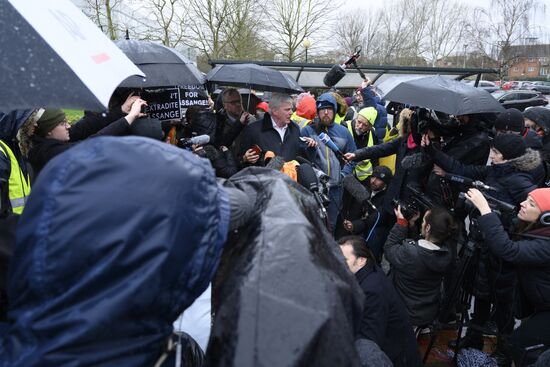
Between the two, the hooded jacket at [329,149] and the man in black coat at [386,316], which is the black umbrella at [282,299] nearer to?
the man in black coat at [386,316]

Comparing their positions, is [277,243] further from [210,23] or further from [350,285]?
[210,23]

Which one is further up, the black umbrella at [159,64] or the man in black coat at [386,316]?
the black umbrella at [159,64]

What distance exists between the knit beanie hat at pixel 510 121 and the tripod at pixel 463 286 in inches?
50.5

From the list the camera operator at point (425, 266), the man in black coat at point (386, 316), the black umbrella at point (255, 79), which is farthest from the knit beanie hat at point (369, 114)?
the man in black coat at point (386, 316)

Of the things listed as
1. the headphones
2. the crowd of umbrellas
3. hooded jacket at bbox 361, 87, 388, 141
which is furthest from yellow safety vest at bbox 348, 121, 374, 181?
the crowd of umbrellas

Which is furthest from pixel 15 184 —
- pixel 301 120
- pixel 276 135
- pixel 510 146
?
pixel 301 120

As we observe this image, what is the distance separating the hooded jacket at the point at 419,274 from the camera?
2.92 meters

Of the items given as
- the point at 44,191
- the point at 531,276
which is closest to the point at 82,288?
the point at 44,191

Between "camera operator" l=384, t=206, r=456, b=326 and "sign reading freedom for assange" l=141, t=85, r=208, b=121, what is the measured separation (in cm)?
263

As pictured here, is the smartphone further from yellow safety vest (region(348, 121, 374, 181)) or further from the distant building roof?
the distant building roof

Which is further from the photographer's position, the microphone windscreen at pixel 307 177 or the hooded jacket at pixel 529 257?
the hooded jacket at pixel 529 257

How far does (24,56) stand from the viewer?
3.22 feet

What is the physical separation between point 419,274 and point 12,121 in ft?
9.91

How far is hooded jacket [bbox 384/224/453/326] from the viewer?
292 cm
